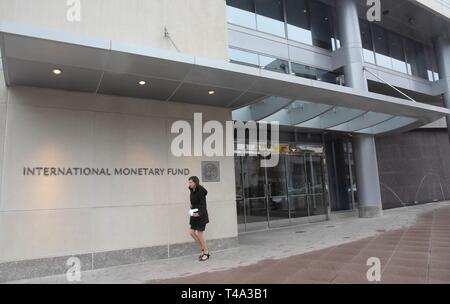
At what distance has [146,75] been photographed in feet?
21.7

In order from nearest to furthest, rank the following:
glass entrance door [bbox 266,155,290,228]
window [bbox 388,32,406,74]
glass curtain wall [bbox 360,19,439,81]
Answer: glass entrance door [bbox 266,155,290,228]
glass curtain wall [bbox 360,19,439,81]
window [bbox 388,32,406,74]

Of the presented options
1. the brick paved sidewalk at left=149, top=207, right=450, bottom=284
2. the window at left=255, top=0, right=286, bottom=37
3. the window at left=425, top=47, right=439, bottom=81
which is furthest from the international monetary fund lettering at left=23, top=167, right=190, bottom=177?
the window at left=425, top=47, right=439, bottom=81

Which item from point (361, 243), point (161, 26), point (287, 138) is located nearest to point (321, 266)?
point (361, 243)

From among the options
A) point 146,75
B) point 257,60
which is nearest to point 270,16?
point 257,60

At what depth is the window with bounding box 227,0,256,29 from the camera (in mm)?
12633

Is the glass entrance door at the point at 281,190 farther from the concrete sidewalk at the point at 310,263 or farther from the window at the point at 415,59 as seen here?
the window at the point at 415,59

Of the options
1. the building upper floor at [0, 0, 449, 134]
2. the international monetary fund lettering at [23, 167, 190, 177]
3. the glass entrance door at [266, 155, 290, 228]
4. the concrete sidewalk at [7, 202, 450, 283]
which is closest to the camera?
the concrete sidewalk at [7, 202, 450, 283]

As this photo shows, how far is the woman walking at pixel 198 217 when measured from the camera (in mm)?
7391

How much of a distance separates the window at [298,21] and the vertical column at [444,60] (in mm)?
8871

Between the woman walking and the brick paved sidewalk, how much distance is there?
3.95 ft

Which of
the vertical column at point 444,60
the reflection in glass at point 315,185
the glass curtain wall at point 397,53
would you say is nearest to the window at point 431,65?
the glass curtain wall at point 397,53

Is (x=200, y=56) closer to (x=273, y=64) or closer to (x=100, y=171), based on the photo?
(x=100, y=171)

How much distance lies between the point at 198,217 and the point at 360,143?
9.90 metres

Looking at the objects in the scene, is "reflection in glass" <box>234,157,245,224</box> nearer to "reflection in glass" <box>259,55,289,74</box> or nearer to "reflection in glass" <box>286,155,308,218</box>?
"reflection in glass" <box>286,155,308,218</box>
